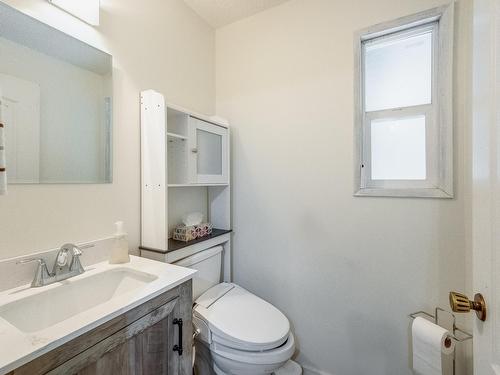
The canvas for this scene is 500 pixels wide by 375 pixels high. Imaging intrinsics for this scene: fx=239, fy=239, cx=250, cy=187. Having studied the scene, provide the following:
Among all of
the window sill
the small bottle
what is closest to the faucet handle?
the small bottle

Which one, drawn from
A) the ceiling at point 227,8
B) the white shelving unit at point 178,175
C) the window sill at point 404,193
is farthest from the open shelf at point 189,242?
the ceiling at point 227,8

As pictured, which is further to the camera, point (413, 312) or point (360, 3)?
point (360, 3)

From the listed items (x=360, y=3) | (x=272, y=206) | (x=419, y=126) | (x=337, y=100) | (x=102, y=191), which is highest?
(x=360, y=3)

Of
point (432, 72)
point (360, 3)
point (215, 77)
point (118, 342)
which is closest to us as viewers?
point (118, 342)

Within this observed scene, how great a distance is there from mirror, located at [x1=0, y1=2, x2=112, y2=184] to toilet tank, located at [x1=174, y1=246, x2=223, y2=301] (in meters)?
0.63

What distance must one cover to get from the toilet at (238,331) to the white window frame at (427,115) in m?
0.86

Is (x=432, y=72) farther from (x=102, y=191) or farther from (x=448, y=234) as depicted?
(x=102, y=191)

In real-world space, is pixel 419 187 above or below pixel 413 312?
above

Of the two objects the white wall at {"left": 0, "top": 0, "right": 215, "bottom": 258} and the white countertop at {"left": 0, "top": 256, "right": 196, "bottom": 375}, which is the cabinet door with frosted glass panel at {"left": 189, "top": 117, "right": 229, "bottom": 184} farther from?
the white countertop at {"left": 0, "top": 256, "right": 196, "bottom": 375}

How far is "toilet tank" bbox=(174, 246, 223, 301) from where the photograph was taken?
139cm

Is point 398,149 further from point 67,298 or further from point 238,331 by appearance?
point 67,298

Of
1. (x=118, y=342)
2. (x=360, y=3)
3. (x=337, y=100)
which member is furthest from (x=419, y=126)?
(x=118, y=342)

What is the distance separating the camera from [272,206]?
1.62 metres

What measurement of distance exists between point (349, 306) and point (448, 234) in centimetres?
65
